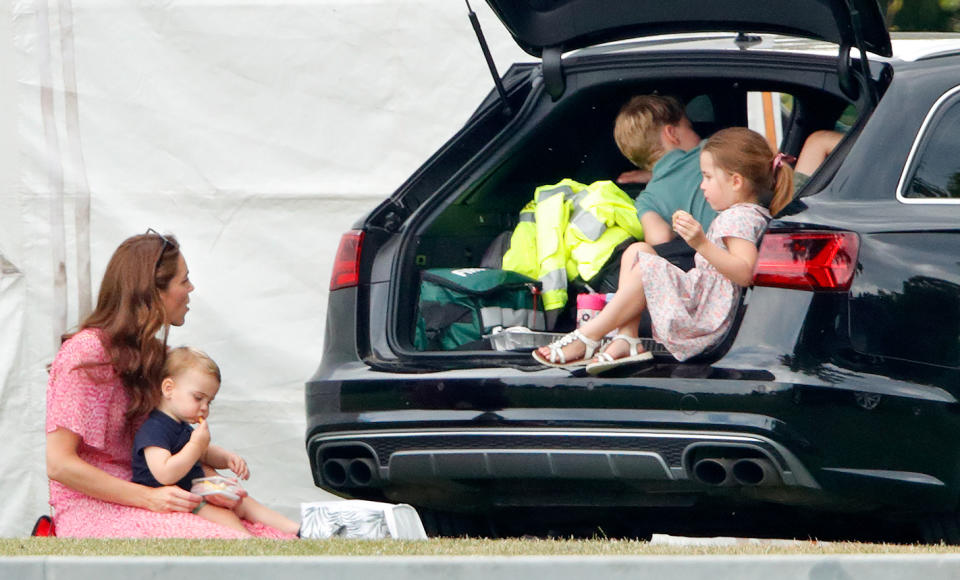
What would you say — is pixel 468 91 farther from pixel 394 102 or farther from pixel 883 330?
pixel 883 330

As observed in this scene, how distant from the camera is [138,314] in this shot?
495 centimetres

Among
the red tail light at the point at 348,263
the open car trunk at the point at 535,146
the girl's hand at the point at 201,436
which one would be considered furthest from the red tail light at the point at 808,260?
the girl's hand at the point at 201,436

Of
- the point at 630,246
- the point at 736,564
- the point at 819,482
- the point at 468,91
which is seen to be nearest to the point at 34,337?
the point at 468,91

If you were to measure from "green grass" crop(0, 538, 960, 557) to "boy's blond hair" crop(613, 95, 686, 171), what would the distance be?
1.65 metres

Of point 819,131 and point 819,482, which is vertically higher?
point 819,131

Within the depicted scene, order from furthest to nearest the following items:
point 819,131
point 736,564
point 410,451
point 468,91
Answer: point 468,91 → point 819,131 → point 410,451 → point 736,564

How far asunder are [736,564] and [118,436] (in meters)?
2.23

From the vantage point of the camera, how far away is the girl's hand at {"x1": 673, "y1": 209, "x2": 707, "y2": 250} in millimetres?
4566

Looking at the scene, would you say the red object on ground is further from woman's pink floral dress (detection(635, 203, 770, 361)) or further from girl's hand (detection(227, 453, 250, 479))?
woman's pink floral dress (detection(635, 203, 770, 361))

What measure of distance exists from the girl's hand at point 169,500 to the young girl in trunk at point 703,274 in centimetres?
108

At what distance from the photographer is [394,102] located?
7.87 m

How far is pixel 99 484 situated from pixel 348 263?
1044mm

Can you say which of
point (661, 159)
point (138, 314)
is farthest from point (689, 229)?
point (138, 314)

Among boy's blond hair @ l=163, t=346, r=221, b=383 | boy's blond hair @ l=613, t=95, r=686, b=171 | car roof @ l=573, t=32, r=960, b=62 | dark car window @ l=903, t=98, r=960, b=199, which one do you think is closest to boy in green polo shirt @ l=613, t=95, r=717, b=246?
boy's blond hair @ l=613, t=95, r=686, b=171
